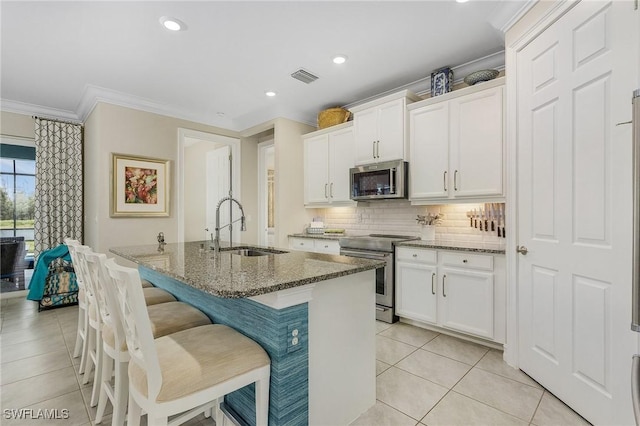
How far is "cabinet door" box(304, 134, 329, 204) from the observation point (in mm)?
4344

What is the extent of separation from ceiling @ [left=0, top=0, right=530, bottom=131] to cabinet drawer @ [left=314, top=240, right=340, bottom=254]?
6.37ft

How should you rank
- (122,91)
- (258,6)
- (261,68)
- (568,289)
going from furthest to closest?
(122,91)
(261,68)
(258,6)
(568,289)

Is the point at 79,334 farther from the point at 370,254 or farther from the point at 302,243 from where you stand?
the point at 370,254

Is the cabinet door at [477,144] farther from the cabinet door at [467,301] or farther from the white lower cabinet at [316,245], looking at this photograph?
the white lower cabinet at [316,245]

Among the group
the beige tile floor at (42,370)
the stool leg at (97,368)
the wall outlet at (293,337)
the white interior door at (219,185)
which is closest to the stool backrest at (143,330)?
the wall outlet at (293,337)

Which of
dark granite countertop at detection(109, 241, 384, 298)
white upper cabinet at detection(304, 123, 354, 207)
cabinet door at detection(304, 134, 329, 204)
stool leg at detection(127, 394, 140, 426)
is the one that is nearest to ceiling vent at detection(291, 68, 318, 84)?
white upper cabinet at detection(304, 123, 354, 207)

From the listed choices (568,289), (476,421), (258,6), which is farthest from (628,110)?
(258,6)

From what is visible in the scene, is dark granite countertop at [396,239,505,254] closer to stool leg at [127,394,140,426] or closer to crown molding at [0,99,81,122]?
stool leg at [127,394,140,426]

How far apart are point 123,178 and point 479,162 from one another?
424 centimetres

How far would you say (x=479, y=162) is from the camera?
2861 millimetres

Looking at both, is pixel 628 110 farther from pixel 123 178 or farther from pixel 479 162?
pixel 123 178

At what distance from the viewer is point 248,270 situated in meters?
1.55

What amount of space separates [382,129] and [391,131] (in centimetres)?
13

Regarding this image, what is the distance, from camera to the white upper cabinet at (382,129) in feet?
11.2
